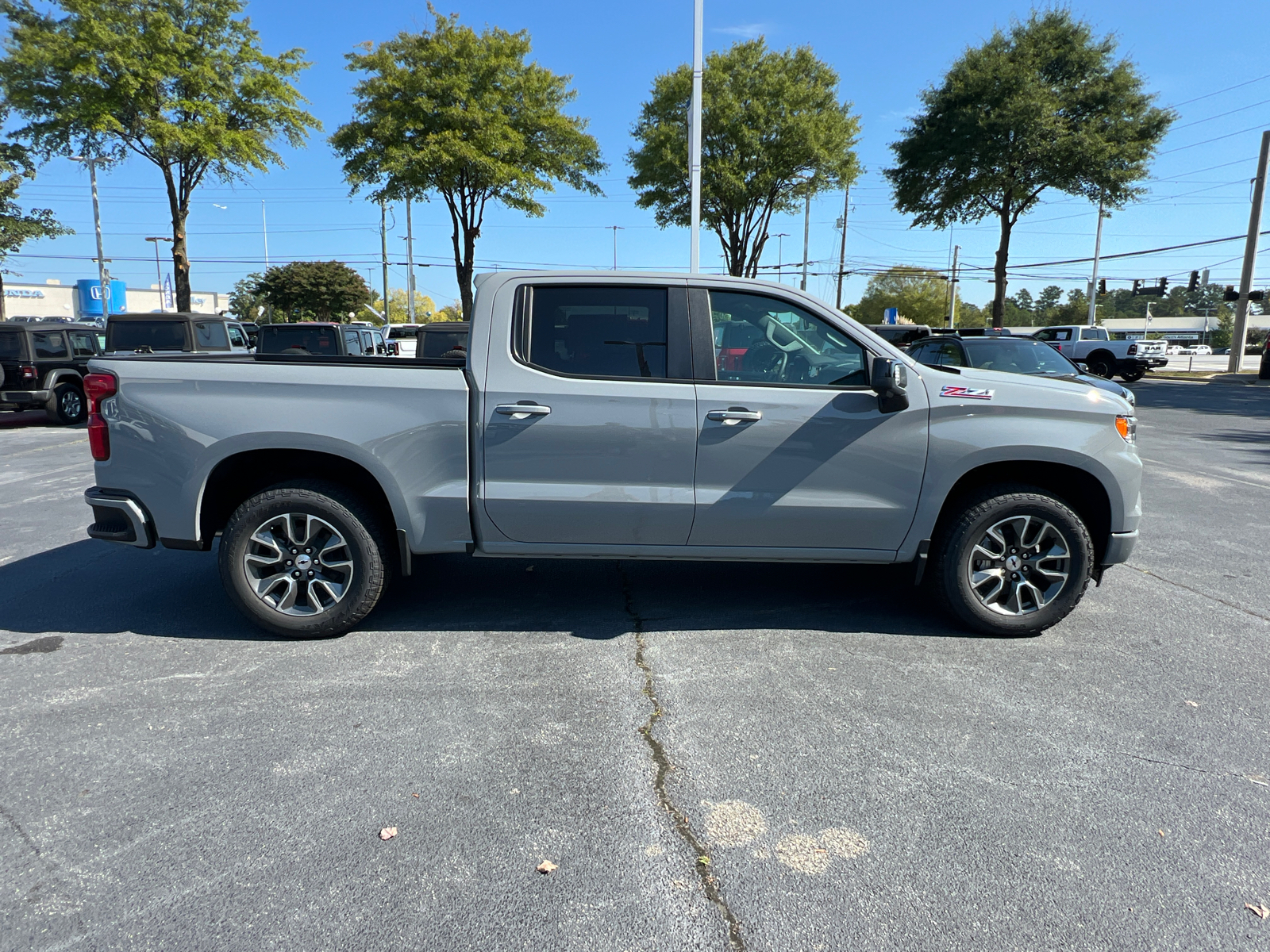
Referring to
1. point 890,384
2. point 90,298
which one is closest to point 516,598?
point 890,384

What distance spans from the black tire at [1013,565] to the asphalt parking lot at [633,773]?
154 millimetres

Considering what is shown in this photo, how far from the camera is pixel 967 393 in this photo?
415 centimetres

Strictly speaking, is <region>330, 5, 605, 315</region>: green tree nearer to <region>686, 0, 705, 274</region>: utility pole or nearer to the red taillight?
<region>686, 0, 705, 274</region>: utility pole

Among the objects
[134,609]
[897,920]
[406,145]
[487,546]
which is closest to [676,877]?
[897,920]

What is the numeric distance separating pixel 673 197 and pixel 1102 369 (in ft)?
50.5

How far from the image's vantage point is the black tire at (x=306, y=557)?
13.5 ft

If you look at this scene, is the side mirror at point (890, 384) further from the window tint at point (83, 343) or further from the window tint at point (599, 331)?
the window tint at point (83, 343)

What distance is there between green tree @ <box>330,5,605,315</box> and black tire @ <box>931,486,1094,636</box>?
19.6 m

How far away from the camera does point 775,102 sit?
24266mm

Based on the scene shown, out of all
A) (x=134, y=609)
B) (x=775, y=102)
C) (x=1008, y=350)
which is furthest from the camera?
(x=775, y=102)

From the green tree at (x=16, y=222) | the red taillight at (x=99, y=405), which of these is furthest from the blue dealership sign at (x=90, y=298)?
the red taillight at (x=99, y=405)

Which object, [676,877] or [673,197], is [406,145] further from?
[676,877]

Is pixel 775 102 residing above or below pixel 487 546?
above

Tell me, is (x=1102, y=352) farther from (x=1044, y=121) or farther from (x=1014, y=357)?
(x=1014, y=357)
